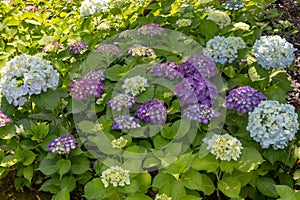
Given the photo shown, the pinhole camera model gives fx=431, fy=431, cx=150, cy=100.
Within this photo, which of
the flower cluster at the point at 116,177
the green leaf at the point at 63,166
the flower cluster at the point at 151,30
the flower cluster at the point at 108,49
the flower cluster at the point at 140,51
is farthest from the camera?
the flower cluster at the point at 151,30

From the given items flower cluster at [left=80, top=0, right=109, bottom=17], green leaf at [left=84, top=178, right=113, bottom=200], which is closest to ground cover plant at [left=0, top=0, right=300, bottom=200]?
green leaf at [left=84, top=178, right=113, bottom=200]

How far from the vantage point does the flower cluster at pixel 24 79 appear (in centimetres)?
272

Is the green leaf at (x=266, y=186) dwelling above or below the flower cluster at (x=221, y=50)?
below

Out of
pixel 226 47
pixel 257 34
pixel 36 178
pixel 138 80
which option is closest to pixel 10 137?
pixel 36 178

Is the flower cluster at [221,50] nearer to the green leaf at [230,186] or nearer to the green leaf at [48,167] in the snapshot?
the green leaf at [230,186]

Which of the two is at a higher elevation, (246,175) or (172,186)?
(172,186)

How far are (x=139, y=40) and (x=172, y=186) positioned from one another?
1.64m

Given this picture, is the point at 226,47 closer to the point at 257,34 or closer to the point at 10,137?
the point at 257,34

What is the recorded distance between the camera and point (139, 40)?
367 cm

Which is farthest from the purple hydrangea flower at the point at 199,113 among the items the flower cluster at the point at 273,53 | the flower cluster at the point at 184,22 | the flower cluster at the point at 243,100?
the flower cluster at the point at 184,22

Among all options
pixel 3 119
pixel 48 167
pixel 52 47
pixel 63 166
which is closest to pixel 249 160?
pixel 63 166

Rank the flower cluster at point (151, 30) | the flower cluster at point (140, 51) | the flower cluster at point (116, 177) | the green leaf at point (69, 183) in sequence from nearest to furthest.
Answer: the flower cluster at point (116, 177), the green leaf at point (69, 183), the flower cluster at point (140, 51), the flower cluster at point (151, 30)

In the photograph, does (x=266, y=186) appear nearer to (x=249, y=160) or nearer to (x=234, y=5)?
(x=249, y=160)

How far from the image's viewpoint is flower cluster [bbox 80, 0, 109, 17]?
4.09 meters
